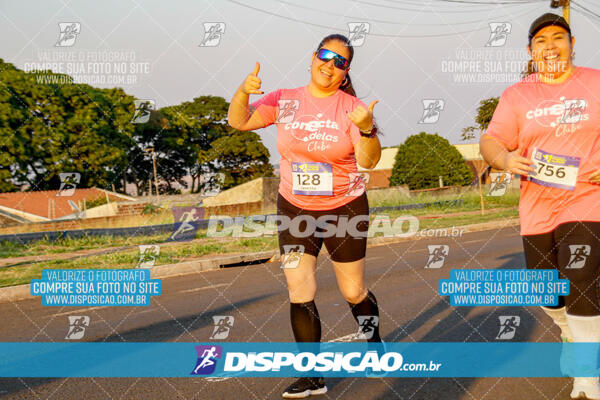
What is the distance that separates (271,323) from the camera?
243 inches

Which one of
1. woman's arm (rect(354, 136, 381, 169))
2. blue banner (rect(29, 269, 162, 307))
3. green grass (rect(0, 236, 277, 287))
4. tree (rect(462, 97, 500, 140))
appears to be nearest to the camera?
woman's arm (rect(354, 136, 381, 169))

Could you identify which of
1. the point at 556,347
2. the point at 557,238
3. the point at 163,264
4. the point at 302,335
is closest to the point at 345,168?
the point at 302,335

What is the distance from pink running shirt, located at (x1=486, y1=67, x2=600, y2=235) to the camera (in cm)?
357

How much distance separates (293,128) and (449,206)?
29.2 m

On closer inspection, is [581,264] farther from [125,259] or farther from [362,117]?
[125,259]

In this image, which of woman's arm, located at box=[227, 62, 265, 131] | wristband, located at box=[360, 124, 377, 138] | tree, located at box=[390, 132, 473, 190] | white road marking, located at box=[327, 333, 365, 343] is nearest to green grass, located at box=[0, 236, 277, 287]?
white road marking, located at box=[327, 333, 365, 343]

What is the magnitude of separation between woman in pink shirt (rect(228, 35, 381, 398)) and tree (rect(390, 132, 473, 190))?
39002 millimetres

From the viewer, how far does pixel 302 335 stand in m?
3.78

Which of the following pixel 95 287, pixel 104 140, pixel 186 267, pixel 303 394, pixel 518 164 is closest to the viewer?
pixel 518 164

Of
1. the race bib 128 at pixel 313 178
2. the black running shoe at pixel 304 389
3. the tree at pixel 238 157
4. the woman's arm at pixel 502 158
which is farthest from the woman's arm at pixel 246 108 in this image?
the tree at pixel 238 157

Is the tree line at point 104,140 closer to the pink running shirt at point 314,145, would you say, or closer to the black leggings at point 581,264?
the pink running shirt at point 314,145

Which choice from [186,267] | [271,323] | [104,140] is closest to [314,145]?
[271,323]

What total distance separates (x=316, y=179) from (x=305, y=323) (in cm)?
95

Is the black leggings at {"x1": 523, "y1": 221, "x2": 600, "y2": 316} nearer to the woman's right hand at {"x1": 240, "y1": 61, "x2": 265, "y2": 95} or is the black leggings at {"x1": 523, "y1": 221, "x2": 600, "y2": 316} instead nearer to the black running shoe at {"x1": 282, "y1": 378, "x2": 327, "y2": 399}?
the black running shoe at {"x1": 282, "y1": 378, "x2": 327, "y2": 399}
